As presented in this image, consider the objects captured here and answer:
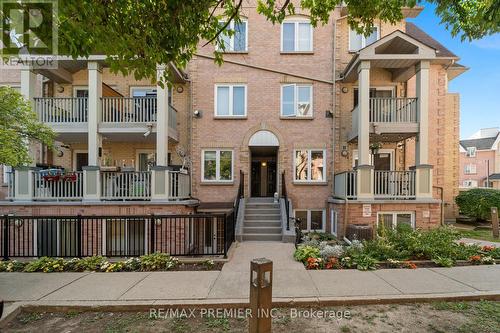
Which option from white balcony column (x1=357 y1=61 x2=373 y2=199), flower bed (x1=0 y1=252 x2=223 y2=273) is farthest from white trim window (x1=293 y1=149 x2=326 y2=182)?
flower bed (x1=0 y1=252 x2=223 y2=273)

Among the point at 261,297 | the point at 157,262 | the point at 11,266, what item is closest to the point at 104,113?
the point at 11,266

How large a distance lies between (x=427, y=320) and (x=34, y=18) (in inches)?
282

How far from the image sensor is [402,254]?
661 cm

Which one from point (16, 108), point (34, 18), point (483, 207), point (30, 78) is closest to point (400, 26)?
point (483, 207)

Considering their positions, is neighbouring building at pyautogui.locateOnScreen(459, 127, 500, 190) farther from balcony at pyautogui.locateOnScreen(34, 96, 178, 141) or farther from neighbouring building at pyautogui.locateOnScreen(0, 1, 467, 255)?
balcony at pyautogui.locateOnScreen(34, 96, 178, 141)

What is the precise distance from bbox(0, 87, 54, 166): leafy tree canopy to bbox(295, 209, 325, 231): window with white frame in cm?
963

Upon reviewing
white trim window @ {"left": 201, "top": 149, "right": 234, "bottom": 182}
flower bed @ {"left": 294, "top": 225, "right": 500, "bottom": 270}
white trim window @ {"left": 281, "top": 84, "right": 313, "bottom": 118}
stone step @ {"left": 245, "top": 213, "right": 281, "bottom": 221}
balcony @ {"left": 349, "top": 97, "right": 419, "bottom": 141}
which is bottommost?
flower bed @ {"left": 294, "top": 225, "right": 500, "bottom": 270}

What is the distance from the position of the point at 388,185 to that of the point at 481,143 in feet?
138

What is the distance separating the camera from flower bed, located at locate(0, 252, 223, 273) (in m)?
6.04

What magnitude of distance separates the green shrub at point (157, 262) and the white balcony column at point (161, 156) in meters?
3.43

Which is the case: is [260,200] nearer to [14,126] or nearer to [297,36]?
[297,36]

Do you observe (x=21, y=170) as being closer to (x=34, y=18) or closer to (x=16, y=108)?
(x=16, y=108)

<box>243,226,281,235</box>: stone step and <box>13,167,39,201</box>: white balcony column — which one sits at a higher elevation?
<box>13,167,39,201</box>: white balcony column

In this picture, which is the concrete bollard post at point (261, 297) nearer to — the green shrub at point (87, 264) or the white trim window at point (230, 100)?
the green shrub at point (87, 264)
